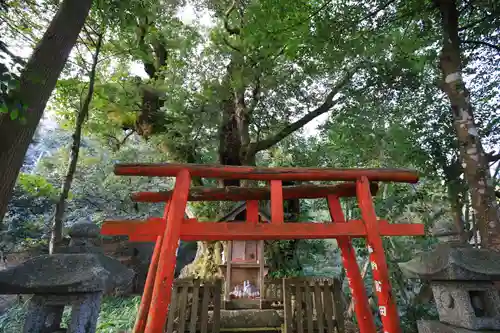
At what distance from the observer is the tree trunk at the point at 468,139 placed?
12.7 ft

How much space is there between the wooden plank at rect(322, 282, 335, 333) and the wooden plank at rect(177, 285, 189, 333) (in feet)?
8.25

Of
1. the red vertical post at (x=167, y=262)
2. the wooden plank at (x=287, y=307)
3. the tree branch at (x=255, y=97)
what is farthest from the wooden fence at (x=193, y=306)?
the tree branch at (x=255, y=97)

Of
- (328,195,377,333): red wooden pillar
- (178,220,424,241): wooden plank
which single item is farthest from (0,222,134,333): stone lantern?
(328,195,377,333): red wooden pillar

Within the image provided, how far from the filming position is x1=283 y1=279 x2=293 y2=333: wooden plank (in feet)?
16.4

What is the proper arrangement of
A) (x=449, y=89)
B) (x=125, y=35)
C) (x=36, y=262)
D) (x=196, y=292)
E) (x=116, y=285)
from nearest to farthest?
(x=36, y=262), (x=116, y=285), (x=449, y=89), (x=196, y=292), (x=125, y=35)

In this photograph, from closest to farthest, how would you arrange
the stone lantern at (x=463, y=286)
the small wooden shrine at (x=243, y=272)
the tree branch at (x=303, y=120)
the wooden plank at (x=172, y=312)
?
the stone lantern at (x=463, y=286), the wooden plank at (x=172, y=312), the small wooden shrine at (x=243, y=272), the tree branch at (x=303, y=120)

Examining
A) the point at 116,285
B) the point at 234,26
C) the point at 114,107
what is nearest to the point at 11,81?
the point at 116,285

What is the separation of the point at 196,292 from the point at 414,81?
7.60 metres

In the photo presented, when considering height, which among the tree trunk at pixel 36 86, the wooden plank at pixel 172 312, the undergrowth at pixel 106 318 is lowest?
the undergrowth at pixel 106 318

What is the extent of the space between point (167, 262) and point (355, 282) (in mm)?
2192

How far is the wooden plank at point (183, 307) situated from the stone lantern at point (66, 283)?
1.85m

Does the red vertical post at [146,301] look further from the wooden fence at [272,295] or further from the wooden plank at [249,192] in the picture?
the wooden fence at [272,295]

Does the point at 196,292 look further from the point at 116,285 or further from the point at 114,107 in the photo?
the point at 114,107

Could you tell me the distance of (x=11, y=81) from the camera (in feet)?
6.28
